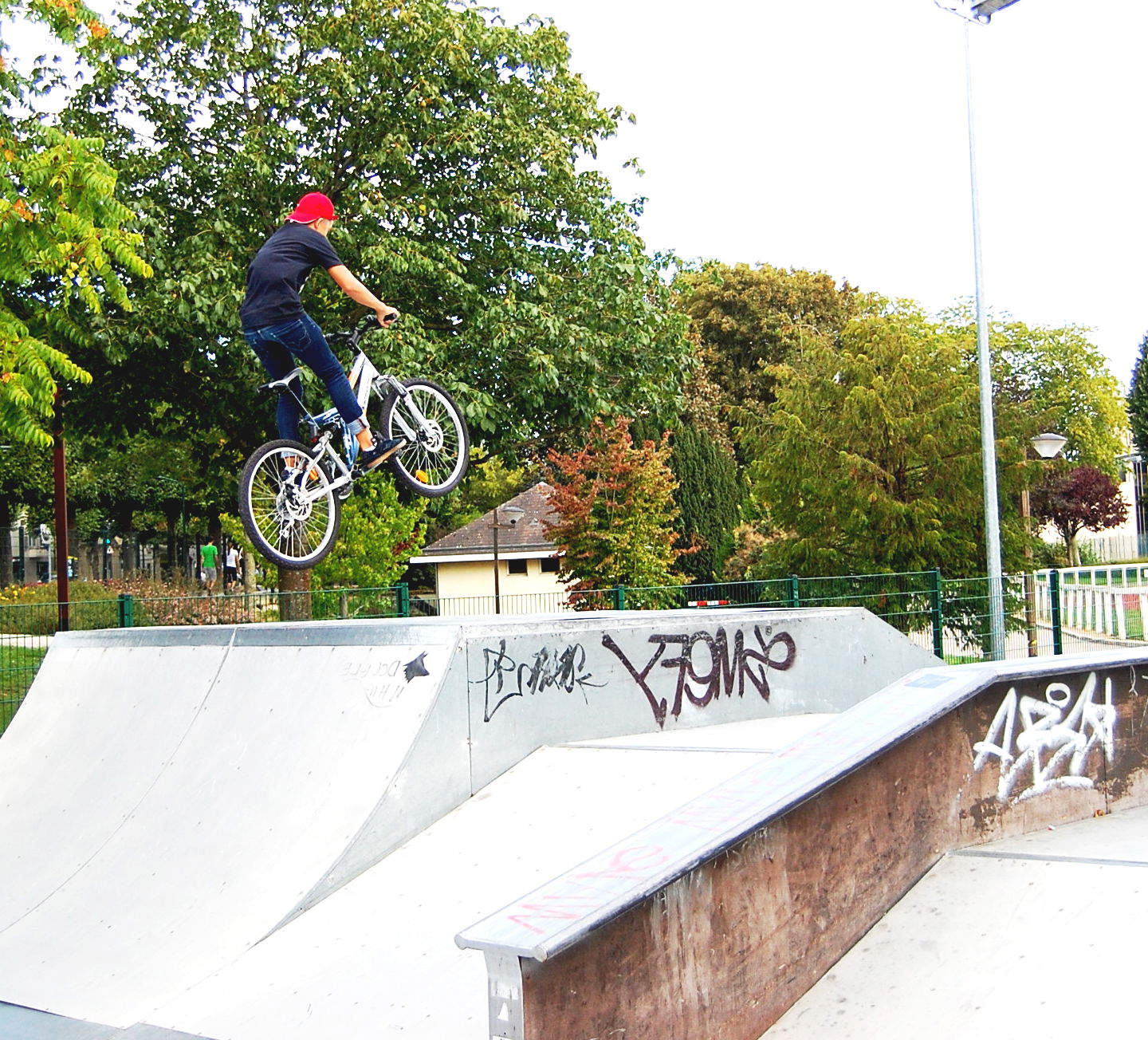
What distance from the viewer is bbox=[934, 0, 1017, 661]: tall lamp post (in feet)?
53.9

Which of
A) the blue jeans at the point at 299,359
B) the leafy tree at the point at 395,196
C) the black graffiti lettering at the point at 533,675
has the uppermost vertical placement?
the leafy tree at the point at 395,196

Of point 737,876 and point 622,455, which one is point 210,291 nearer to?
point 622,455

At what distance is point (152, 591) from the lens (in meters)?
26.1

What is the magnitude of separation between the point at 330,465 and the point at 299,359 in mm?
801

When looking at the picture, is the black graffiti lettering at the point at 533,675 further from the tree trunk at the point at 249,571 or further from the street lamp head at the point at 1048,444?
the tree trunk at the point at 249,571

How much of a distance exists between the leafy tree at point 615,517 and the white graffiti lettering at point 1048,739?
15.6 m

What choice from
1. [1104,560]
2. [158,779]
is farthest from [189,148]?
[1104,560]

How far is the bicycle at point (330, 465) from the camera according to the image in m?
7.89

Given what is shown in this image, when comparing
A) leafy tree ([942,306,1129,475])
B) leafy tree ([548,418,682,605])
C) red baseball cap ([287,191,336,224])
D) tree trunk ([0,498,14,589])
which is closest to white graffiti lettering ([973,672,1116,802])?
red baseball cap ([287,191,336,224])

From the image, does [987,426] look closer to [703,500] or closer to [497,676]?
[497,676]

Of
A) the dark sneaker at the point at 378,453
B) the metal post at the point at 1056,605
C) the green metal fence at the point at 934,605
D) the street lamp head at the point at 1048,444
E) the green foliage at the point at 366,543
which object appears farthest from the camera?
the green foliage at the point at 366,543

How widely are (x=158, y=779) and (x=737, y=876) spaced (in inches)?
171

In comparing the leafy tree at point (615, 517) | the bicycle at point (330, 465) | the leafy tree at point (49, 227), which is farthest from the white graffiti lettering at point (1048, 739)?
the leafy tree at point (615, 517)

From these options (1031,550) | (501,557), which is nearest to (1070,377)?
(501,557)
